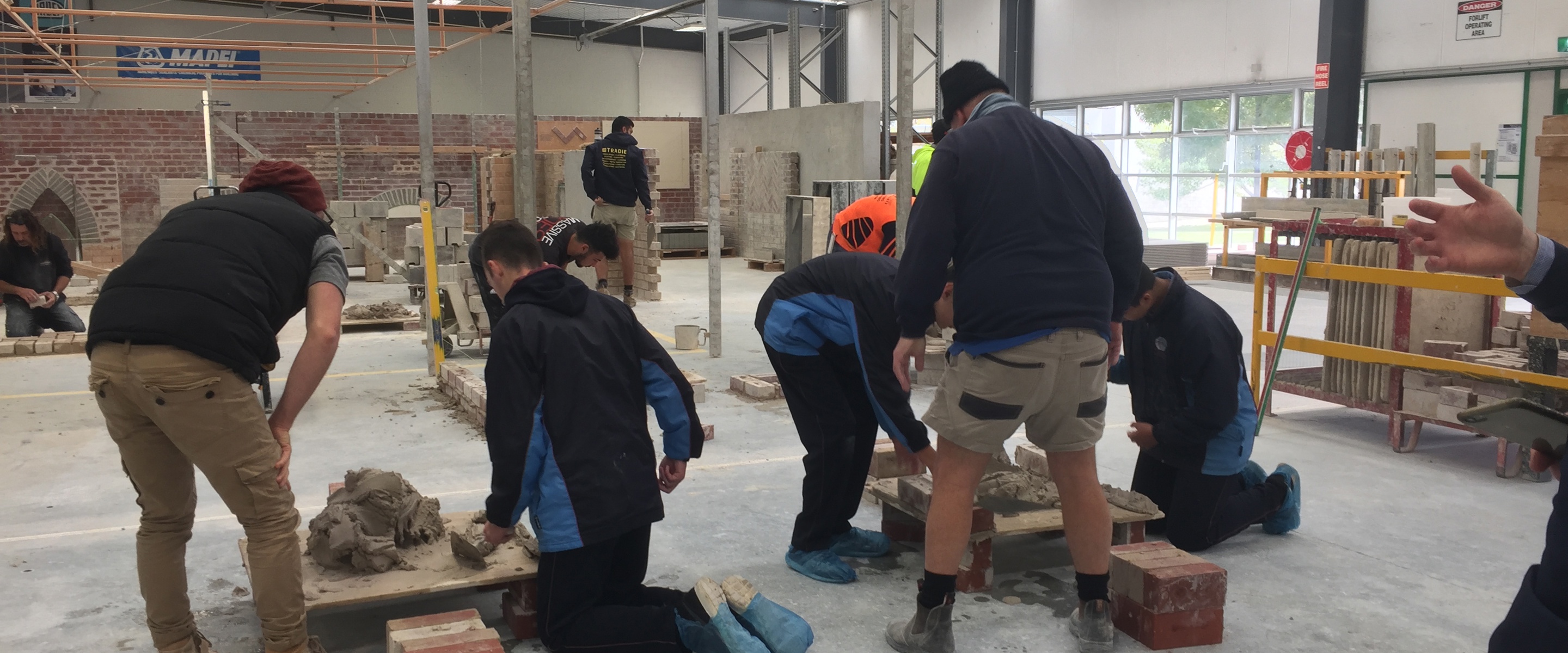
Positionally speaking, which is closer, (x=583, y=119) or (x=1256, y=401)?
(x=1256, y=401)

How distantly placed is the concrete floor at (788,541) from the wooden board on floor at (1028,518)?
0.19m

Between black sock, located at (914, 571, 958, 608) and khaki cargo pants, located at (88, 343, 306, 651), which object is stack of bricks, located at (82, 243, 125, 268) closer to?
khaki cargo pants, located at (88, 343, 306, 651)

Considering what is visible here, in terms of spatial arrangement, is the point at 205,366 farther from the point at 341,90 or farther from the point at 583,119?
the point at 341,90

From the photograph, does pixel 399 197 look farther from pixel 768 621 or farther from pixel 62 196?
pixel 768 621

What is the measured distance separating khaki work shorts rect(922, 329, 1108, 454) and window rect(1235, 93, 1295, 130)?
1618 centimetres

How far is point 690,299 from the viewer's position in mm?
12305

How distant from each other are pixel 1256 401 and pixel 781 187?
10438 millimetres

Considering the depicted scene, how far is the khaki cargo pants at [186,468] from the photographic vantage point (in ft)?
9.02

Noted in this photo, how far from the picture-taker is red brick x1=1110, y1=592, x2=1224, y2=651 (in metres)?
3.29

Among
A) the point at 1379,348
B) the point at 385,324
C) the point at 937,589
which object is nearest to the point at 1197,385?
the point at 937,589

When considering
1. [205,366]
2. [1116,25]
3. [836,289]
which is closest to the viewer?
[205,366]

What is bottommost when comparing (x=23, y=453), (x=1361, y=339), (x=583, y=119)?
(x=23, y=453)

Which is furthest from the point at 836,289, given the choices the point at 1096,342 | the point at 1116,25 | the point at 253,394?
the point at 1116,25

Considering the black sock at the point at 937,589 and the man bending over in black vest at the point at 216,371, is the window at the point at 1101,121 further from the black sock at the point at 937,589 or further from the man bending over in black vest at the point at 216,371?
the man bending over in black vest at the point at 216,371
